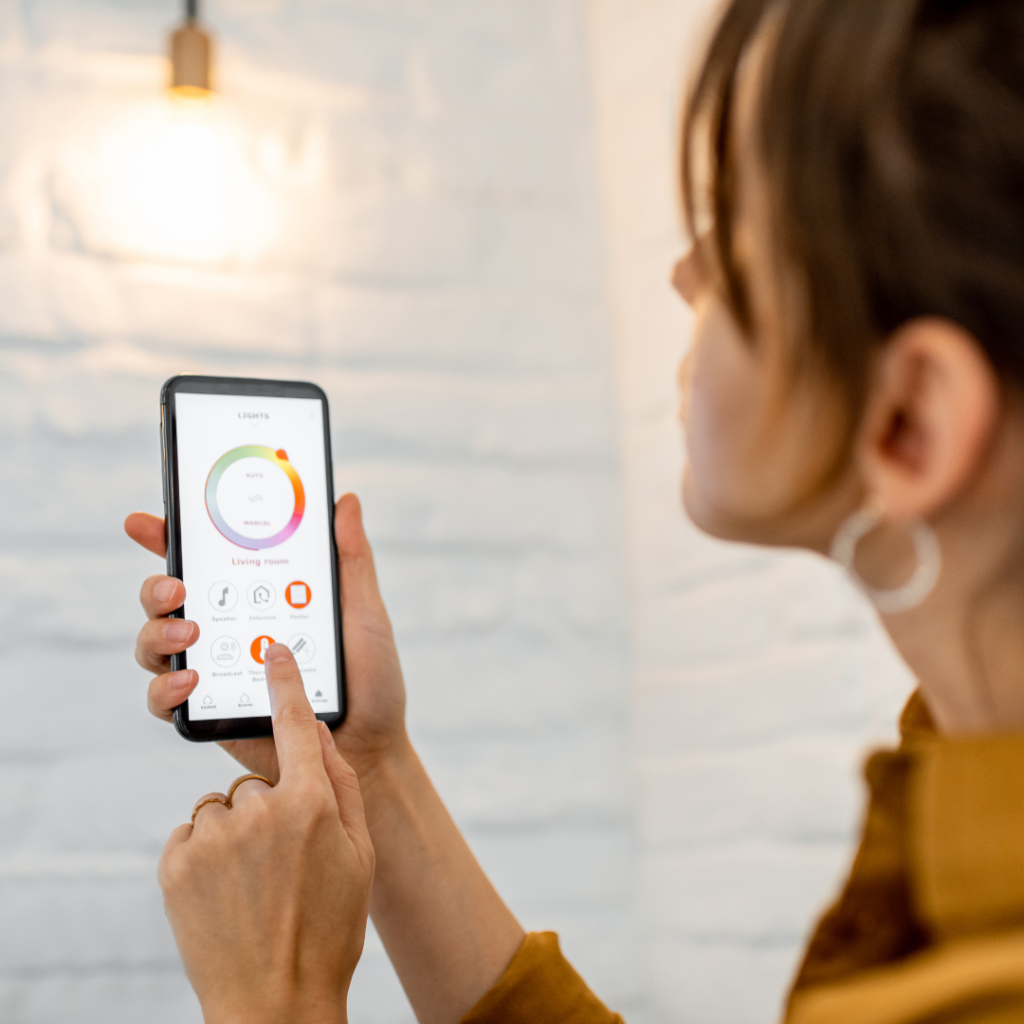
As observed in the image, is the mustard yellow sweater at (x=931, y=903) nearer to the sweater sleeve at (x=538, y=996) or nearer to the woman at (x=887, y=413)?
the woman at (x=887, y=413)

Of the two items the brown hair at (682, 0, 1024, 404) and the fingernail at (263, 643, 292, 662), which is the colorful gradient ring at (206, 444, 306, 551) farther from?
the brown hair at (682, 0, 1024, 404)

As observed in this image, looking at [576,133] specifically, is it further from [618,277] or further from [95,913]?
[95,913]

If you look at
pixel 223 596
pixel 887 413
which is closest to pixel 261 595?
pixel 223 596

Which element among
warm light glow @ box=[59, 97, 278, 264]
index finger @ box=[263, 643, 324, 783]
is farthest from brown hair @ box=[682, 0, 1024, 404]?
warm light glow @ box=[59, 97, 278, 264]

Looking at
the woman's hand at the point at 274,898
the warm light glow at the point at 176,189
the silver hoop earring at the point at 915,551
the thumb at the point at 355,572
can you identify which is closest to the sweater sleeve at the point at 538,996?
the woman's hand at the point at 274,898

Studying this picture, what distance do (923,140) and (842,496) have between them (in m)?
0.15

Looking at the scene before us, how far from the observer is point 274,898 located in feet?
1.63

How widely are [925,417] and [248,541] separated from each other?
1.41 feet

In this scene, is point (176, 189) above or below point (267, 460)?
above

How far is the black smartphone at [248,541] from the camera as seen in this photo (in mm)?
624

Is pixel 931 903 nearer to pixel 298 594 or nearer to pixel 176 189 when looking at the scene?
pixel 298 594

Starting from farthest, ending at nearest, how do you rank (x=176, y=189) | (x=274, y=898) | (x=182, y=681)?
(x=176, y=189)
(x=182, y=681)
(x=274, y=898)

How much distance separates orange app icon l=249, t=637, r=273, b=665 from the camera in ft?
2.09

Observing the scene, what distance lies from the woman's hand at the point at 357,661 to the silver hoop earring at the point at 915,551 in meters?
0.34
